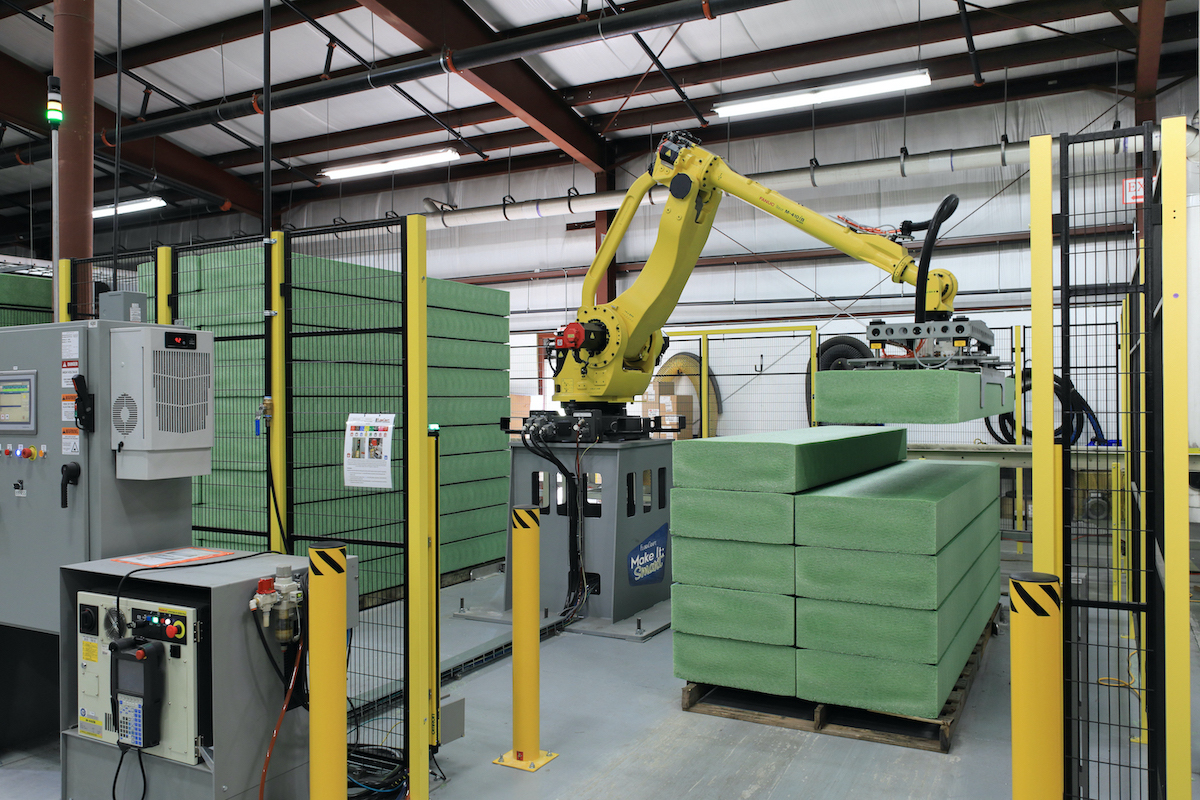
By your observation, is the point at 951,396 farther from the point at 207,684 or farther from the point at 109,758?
the point at 109,758

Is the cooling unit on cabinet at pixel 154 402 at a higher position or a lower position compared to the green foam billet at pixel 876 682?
higher

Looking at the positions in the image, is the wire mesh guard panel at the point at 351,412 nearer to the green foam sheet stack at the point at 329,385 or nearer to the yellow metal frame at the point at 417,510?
the green foam sheet stack at the point at 329,385

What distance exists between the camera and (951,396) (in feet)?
11.2

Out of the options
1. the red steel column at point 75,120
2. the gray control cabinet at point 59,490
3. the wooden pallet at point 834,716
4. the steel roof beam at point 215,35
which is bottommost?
the wooden pallet at point 834,716

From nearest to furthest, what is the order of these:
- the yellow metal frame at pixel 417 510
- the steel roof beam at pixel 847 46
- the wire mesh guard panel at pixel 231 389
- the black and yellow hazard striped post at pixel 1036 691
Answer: the black and yellow hazard striped post at pixel 1036 691, the yellow metal frame at pixel 417 510, the wire mesh guard panel at pixel 231 389, the steel roof beam at pixel 847 46

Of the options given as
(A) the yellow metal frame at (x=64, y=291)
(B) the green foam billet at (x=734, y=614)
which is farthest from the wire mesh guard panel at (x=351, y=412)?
(B) the green foam billet at (x=734, y=614)

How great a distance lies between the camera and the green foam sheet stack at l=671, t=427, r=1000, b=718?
4.26 metres

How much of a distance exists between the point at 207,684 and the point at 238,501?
3327 mm

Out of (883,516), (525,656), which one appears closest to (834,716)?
(883,516)

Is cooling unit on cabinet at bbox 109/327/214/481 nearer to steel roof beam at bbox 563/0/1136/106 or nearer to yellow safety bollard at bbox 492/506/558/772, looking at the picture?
yellow safety bollard at bbox 492/506/558/772

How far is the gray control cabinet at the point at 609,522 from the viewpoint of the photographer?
6797 mm

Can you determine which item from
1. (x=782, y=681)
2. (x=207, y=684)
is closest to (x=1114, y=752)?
(x=782, y=681)

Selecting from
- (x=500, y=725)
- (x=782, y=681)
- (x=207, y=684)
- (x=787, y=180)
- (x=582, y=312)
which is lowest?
(x=500, y=725)

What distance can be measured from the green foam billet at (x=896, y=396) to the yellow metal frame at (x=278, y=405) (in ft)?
8.39
